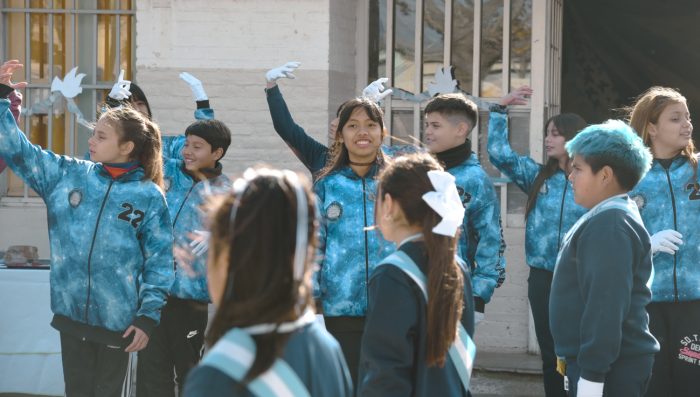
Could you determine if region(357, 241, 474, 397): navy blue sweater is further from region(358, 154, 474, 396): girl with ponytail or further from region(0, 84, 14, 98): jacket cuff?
region(0, 84, 14, 98): jacket cuff

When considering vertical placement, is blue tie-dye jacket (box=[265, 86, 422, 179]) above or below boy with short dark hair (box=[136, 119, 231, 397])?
above

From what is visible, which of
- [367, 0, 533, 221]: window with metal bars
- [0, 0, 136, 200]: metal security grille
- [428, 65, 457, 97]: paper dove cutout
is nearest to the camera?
[428, 65, 457, 97]: paper dove cutout

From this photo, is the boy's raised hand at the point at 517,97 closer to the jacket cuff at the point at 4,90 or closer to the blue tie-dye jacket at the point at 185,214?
the blue tie-dye jacket at the point at 185,214

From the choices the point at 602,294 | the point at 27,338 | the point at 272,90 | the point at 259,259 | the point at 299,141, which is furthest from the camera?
the point at 27,338

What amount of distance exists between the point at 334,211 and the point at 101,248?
1.00m

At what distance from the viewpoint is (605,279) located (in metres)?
4.00

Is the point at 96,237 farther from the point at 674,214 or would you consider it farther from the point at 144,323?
the point at 674,214

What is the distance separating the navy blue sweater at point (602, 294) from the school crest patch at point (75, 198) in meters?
2.04

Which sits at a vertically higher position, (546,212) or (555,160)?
(555,160)

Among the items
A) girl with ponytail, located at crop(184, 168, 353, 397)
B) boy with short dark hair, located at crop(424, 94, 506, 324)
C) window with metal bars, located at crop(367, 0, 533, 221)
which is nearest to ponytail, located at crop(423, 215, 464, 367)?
girl with ponytail, located at crop(184, 168, 353, 397)

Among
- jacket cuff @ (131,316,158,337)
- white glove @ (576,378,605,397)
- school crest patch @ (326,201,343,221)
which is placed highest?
school crest patch @ (326,201,343,221)

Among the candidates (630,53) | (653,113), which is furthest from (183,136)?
(630,53)

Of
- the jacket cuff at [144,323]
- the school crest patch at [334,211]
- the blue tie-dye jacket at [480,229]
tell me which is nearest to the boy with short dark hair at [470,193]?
the blue tie-dye jacket at [480,229]

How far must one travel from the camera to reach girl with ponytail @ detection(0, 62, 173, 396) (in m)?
4.87
